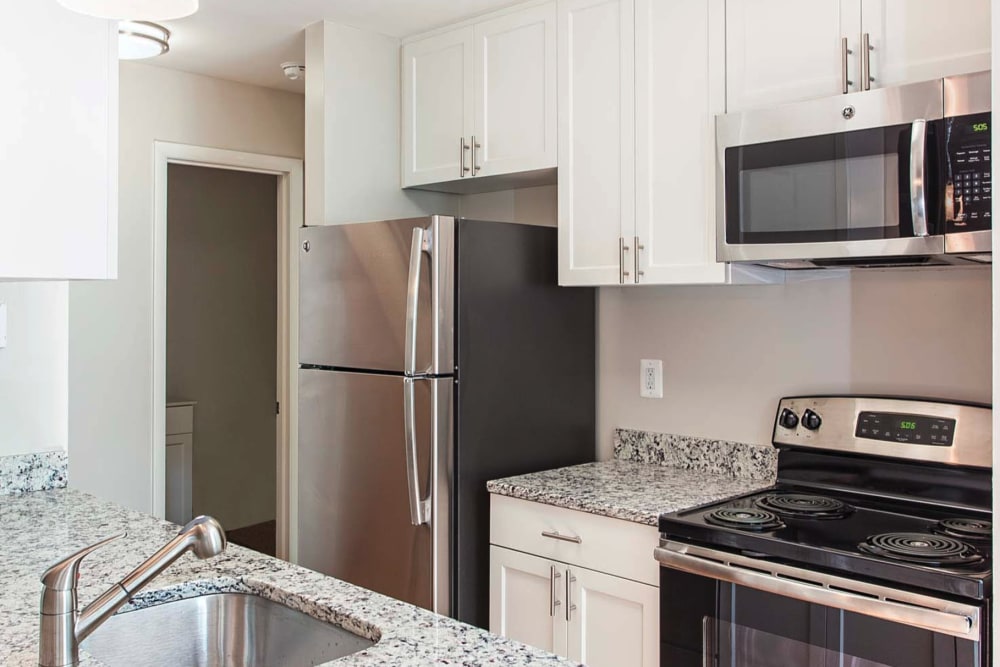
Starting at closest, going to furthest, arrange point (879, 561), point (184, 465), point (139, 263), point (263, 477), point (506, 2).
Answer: point (879, 561) → point (506, 2) → point (139, 263) → point (184, 465) → point (263, 477)

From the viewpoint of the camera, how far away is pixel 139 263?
363 cm

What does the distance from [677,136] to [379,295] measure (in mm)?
1022

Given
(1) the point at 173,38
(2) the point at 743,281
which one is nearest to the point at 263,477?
(1) the point at 173,38

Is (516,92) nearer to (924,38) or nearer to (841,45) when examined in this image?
(841,45)

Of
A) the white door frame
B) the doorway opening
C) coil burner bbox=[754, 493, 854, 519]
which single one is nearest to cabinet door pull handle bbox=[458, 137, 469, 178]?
the white door frame

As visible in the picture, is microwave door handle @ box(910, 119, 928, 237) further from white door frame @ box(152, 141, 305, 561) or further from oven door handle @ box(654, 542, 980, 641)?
white door frame @ box(152, 141, 305, 561)

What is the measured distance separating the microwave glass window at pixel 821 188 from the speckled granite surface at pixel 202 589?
1339 mm

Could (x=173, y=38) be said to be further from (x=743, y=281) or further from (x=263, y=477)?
(x=263, y=477)

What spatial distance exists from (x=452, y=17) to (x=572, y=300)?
3.45ft

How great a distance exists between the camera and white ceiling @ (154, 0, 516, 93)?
2.96 meters

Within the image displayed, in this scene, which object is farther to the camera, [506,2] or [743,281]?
[506,2]

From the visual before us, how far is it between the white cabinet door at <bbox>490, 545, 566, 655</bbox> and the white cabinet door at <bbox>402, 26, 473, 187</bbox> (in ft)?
4.33

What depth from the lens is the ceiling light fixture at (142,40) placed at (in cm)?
315

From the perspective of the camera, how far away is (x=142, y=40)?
3223 mm
